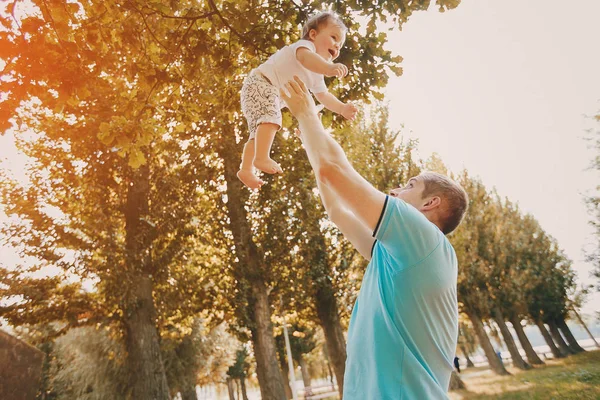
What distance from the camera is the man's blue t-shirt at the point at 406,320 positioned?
175 cm

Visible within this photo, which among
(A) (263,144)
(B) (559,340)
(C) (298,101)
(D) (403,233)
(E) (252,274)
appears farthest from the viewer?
(B) (559,340)

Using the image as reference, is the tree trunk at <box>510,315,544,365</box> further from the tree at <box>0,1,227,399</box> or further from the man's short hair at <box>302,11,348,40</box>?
the man's short hair at <box>302,11,348,40</box>

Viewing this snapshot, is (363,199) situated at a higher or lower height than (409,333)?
higher

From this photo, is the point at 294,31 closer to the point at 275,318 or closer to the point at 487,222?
the point at 275,318

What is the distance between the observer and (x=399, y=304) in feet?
6.11

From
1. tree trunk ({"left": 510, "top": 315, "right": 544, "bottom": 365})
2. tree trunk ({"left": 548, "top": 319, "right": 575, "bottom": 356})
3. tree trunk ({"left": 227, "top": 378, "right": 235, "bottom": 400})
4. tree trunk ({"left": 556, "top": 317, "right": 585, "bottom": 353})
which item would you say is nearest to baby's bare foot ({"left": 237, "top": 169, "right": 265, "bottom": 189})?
tree trunk ({"left": 510, "top": 315, "right": 544, "bottom": 365})

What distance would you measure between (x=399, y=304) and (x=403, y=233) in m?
0.38

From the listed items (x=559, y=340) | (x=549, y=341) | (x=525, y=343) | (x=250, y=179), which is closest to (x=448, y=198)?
(x=250, y=179)

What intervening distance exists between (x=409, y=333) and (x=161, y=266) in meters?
13.5

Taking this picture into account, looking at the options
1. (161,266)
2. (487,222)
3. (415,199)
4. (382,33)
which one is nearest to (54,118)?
(161,266)

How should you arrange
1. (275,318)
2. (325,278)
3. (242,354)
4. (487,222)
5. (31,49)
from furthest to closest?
(242,354)
(487,222)
(275,318)
(325,278)
(31,49)

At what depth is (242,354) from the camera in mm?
41062

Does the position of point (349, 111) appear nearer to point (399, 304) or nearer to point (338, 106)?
point (338, 106)

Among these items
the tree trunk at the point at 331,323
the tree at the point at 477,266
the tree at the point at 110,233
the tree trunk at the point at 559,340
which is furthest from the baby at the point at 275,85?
the tree trunk at the point at 559,340
